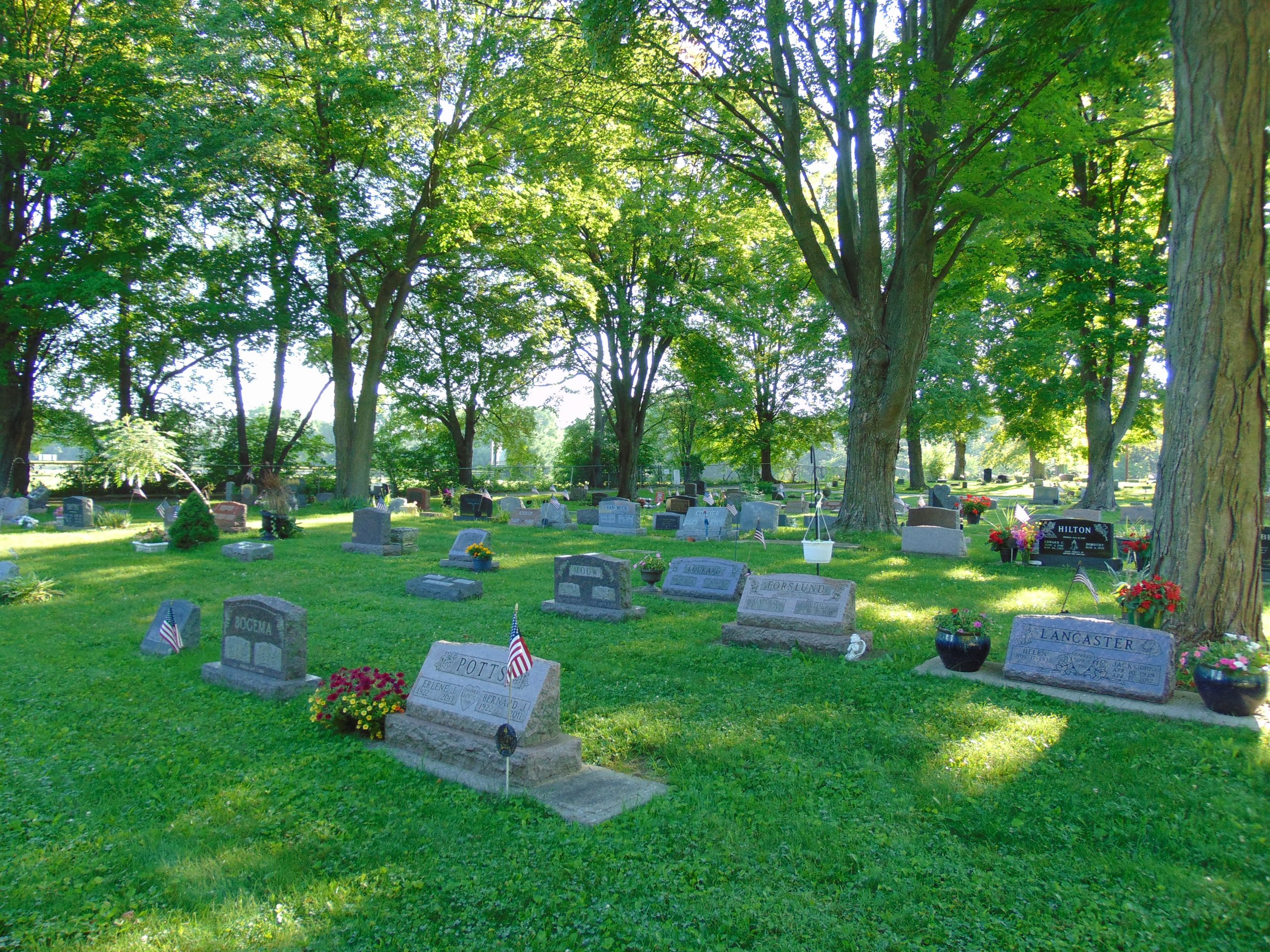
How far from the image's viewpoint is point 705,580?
1221 cm

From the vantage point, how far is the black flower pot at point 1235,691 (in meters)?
6.25

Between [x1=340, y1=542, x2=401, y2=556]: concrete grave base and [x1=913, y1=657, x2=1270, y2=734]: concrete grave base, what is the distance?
42.1 feet

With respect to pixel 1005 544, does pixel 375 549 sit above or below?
below

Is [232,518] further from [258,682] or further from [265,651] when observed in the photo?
[258,682]

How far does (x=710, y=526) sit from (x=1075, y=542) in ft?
28.7

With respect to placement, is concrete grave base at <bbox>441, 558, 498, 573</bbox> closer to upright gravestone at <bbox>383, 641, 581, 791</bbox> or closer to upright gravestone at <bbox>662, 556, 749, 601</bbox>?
upright gravestone at <bbox>662, 556, 749, 601</bbox>

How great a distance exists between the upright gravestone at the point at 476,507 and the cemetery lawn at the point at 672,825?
1792cm

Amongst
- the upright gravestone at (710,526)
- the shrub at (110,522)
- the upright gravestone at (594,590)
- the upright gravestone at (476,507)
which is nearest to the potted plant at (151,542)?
the shrub at (110,522)

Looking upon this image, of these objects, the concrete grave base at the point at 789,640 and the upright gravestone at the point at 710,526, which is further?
the upright gravestone at the point at 710,526

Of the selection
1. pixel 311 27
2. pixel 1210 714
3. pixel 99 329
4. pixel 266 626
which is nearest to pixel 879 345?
pixel 1210 714

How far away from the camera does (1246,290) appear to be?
24.0 ft

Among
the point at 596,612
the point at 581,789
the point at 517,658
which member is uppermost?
the point at 517,658

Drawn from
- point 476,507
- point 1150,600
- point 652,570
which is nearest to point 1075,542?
point 1150,600

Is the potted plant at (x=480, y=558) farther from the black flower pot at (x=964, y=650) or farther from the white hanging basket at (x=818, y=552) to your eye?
the black flower pot at (x=964, y=650)
